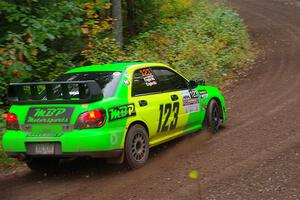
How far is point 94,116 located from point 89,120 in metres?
0.09

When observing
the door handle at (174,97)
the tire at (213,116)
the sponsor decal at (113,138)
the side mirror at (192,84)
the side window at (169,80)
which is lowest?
the tire at (213,116)

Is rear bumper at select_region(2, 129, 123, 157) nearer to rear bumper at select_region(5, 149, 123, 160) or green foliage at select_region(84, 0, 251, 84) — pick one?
rear bumper at select_region(5, 149, 123, 160)

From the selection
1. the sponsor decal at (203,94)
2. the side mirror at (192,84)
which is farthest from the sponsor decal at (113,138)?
the sponsor decal at (203,94)

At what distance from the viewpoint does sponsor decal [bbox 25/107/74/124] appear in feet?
20.5

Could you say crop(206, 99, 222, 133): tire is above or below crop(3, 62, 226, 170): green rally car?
below

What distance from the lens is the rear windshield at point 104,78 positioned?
668 cm

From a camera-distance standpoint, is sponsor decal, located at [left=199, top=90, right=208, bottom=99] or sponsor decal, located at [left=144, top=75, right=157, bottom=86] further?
sponsor decal, located at [left=199, top=90, right=208, bottom=99]

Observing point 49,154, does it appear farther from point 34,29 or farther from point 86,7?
point 86,7

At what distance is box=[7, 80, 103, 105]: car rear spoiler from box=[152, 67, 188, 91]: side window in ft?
5.35

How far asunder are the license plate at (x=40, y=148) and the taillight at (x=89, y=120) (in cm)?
46

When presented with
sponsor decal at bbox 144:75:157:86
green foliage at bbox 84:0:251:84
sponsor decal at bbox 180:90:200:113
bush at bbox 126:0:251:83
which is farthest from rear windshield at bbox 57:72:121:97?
bush at bbox 126:0:251:83

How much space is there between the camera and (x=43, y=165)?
712 cm

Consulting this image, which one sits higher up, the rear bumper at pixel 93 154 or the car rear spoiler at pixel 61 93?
the car rear spoiler at pixel 61 93

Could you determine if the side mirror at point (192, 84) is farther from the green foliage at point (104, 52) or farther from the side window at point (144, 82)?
the green foliage at point (104, 52)
